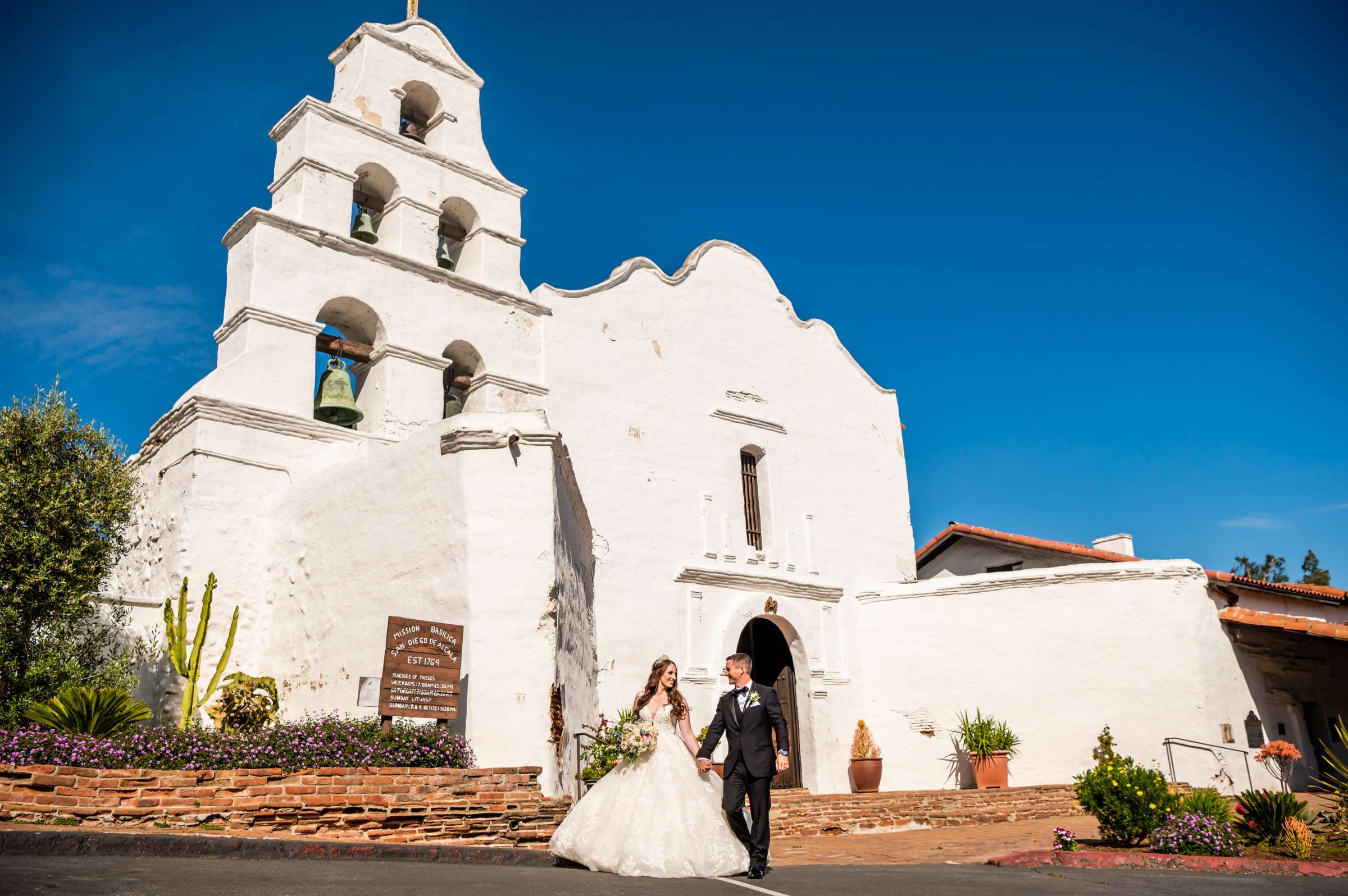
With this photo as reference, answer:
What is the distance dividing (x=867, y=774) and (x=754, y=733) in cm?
1177

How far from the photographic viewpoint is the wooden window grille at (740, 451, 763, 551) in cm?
1983

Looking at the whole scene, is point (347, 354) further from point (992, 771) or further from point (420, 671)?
point (992, 771)

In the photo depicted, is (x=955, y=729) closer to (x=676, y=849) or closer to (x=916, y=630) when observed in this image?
(x=916, y=630)

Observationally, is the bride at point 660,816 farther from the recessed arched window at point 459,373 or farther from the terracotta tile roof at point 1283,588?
the terracotta tile roof at point 1283,588

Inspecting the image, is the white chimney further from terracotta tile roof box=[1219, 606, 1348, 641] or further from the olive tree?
the olive tree

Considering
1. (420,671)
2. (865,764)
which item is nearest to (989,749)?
(865,764)

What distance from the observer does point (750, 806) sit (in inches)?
310

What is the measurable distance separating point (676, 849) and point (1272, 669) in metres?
15.7

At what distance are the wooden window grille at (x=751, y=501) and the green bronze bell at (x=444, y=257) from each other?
6537 millimetres

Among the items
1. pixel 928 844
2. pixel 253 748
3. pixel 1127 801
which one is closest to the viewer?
pixel 253 748

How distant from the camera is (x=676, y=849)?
7.52 m

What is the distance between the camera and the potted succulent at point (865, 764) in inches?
736

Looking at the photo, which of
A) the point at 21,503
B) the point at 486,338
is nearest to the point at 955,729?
the point at 486,338

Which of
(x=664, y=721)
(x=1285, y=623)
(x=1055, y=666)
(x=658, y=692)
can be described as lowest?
(x=664, y=721)
